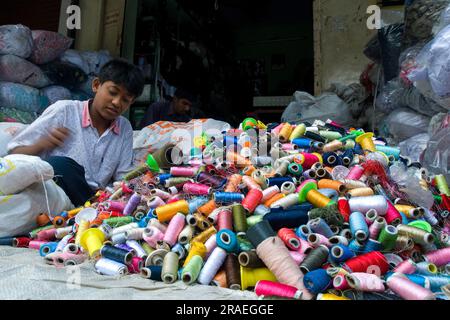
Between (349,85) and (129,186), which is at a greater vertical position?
(349,85)

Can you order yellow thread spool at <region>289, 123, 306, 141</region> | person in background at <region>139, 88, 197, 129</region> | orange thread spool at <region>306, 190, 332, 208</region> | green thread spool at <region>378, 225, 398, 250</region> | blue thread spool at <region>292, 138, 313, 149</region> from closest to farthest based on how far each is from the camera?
green thread spool at <region>378, 225, 398, 250</region> < orange thread spool at <region>306, 190, 332, 208</region> < blue thread spool at <region>292, 138, 313, 149</region> < yellow thread spool at <region>289, 123, 306, 141</region> < person in background at <region>139, 88, 197, 129</region>

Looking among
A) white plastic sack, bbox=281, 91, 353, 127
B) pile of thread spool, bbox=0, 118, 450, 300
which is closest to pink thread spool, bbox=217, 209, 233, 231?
pile of thread spool, bbox=0, 118, 450, 300

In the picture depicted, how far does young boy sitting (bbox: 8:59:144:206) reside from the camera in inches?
97.4

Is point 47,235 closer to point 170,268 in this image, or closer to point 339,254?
point 170,268

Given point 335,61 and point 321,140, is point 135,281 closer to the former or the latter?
point 321,140

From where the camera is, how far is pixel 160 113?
4.59 meters

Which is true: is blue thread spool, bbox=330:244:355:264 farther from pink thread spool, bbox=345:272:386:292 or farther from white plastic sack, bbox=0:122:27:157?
white plastic sack, bbox=0:122:27:157

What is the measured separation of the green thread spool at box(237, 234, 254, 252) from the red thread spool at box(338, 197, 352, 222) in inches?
17.3

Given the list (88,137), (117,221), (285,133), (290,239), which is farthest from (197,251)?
(88,137)

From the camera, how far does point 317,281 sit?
121 centimetres

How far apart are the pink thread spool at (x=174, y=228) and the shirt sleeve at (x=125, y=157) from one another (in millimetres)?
1311

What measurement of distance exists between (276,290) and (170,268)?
42 cm

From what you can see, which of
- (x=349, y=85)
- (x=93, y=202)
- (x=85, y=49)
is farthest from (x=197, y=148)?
(x=85, y=49)
